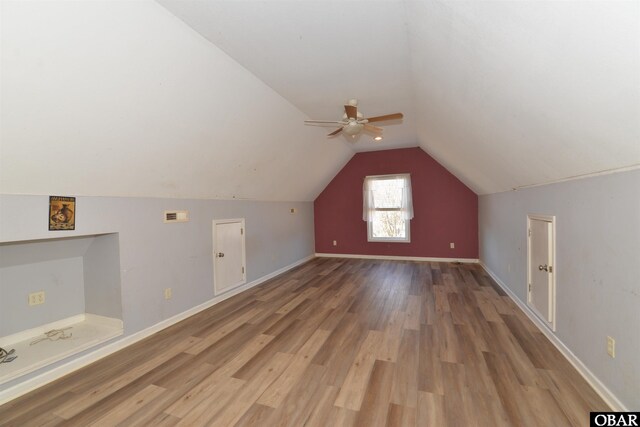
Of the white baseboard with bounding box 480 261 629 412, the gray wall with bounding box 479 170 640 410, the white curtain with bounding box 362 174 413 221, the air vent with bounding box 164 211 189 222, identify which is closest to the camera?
the gray wall with bounding box 479 170 640 410

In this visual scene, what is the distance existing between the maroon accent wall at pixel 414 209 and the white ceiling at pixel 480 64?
285cm

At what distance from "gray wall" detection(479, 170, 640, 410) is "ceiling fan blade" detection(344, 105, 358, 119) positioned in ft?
6.89

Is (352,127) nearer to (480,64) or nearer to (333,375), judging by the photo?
(480,64)

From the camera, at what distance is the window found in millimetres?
6566

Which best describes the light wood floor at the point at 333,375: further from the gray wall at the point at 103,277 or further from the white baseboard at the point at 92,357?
the gray wall at the point at 103,277

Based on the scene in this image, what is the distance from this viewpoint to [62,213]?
229 cm

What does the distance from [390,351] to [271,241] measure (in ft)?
10.9

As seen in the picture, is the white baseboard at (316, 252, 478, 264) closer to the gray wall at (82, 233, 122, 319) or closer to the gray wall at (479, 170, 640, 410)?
the gray wall at (479, 170, 640, 410)

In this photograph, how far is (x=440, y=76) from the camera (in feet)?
7.89

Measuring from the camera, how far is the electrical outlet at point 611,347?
5.72 ft

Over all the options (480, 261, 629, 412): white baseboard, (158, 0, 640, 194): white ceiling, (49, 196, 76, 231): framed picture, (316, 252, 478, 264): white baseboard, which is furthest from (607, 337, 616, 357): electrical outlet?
(316, 252, 478, 264): white baseboard

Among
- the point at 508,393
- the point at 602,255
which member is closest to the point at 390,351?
the point at 508,393

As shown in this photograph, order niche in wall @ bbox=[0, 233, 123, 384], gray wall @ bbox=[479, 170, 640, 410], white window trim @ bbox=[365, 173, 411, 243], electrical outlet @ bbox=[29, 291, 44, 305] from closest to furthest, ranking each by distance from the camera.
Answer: gray wall @ bbox=[479, 170, 640, 410] < niche in wall @ bbox=[0, 233, 123, 384] < electrical outlet @ bbox=[29, 291, 44, 305] < white window trim @ bbox=[365, 173, 411, 243]

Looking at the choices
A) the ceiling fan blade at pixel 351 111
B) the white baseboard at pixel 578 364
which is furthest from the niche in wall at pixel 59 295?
the white baseboard at pixel 578 364
